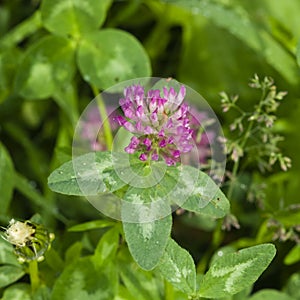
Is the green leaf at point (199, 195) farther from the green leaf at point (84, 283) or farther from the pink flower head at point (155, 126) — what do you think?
the green leaf at point (84, 283)

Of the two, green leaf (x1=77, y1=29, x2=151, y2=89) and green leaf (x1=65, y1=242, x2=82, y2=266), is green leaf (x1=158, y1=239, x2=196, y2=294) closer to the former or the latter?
green leaf (x1=65, y1=242, x2=82, y2=266)

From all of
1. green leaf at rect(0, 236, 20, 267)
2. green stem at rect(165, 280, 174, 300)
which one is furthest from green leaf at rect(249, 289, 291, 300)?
green leaf at rect(0, 236, 20, 267)

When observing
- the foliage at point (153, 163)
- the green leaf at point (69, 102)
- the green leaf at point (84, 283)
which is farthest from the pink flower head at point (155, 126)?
the green leaf at point (69, 102)

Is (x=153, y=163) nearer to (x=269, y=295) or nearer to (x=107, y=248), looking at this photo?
(x=107, y=248)

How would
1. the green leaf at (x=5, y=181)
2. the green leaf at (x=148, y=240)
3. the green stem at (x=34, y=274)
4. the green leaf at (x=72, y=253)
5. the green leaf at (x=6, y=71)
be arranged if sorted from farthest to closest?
the green leaf at (x=6, y=71) < the green leaf at (x=5, y=181) < the green leaf at (x=72, y=253) < the green stem at (x=34, y=274) < the green leaf at (x=148, y=240)

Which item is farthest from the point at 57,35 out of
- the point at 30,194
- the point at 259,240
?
the point at 259,240

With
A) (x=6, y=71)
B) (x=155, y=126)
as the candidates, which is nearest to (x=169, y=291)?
(x=155, y=126)
